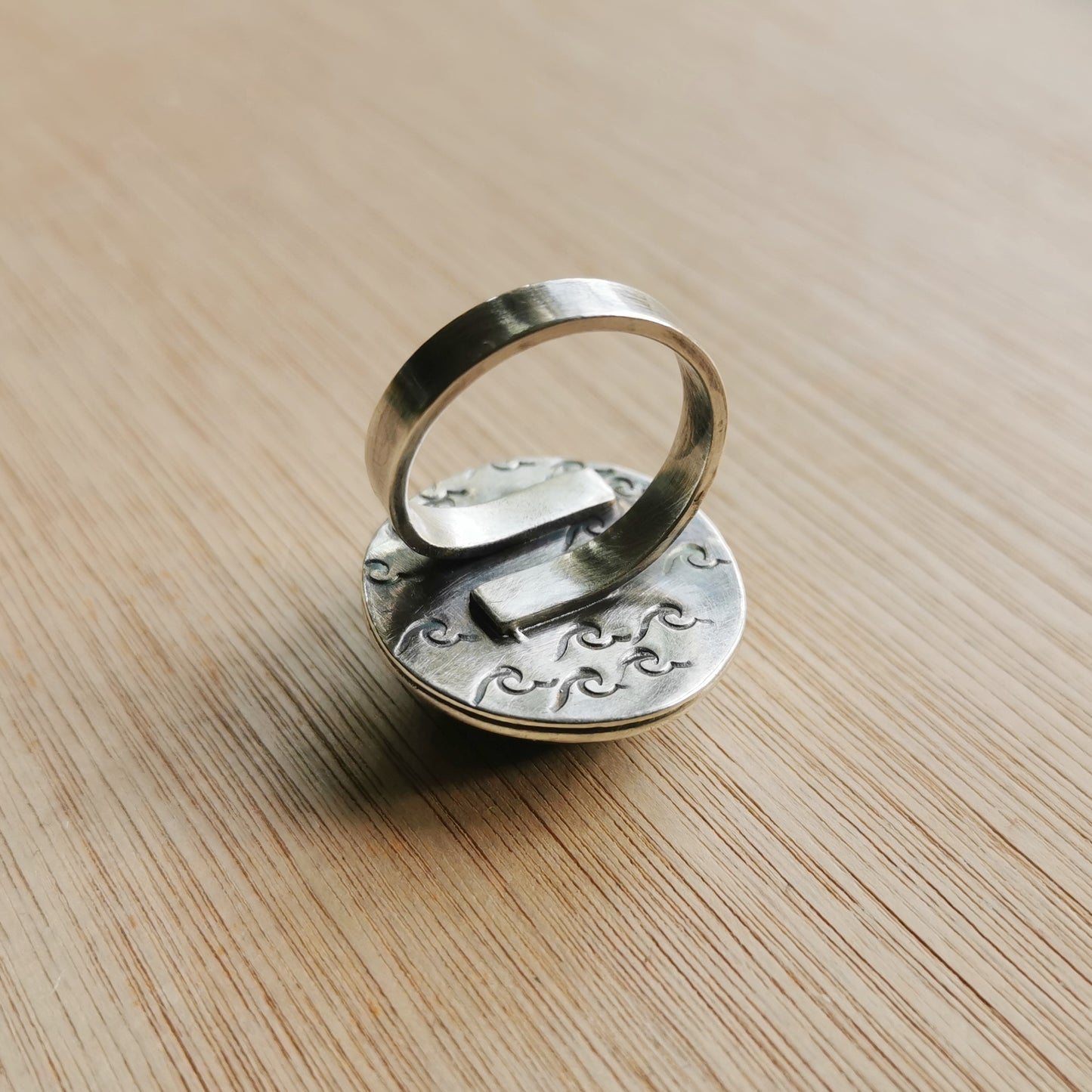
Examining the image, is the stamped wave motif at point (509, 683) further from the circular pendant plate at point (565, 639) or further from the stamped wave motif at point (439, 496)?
the stamped wave motif at point (439, 496)

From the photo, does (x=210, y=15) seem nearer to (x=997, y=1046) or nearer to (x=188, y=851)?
(x=188, y=851)

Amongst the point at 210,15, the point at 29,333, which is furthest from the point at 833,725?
the point at 210,15

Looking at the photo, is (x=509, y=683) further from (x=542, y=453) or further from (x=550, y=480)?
(x=542, y=453)

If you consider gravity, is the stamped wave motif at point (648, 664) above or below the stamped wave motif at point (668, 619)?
below

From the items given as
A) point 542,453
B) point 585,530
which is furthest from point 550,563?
point 542,453

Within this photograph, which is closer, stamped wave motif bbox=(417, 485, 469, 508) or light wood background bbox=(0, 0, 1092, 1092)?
light wood background bbox=(0, 0, 1092, 1092)

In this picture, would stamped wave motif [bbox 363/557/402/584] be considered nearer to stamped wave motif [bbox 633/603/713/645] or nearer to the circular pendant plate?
the circular pendant plate

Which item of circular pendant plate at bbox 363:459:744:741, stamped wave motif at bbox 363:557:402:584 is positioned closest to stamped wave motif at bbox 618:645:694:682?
circular pendant plate at bbox 363:459:744:741

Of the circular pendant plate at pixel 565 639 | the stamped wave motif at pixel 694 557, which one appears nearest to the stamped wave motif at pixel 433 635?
the circular pendant plate at pixel 565 639

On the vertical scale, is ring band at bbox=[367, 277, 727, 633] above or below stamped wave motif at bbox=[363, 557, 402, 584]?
above
